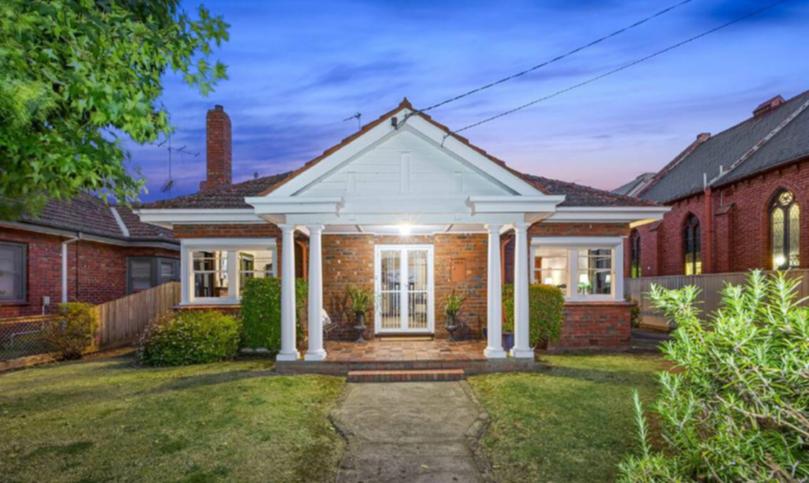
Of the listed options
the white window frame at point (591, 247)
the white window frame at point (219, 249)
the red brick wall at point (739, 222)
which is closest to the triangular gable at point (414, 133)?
the white window frame at point (591, 247)

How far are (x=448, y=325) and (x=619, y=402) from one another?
5489 millimetres

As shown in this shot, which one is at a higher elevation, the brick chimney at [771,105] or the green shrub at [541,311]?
the brick chimney at [771,105]

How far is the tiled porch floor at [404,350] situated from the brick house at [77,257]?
233 inches

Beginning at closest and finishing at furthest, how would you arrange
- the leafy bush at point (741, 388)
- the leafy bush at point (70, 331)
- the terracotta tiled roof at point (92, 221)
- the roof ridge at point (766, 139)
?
the leafy bush at point (741, 388)
the leafy bush at point (70, 331)
the terracotta tiled roof at point (92, 221)
the roof ridge at point (766, 139)

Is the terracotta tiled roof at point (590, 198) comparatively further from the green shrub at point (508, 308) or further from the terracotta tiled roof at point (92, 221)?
the terracotta tiled roof at point (92, 221)

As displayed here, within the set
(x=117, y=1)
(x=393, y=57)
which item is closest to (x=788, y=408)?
(x=117, y=1)

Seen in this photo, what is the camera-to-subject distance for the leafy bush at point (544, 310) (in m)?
10.5

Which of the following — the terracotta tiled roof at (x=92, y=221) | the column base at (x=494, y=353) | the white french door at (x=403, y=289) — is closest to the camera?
the column base at (x=494, y=353)

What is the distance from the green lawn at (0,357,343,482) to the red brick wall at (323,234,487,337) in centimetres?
384

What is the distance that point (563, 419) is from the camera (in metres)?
6.04

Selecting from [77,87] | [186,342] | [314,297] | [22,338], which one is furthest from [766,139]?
[22,338]

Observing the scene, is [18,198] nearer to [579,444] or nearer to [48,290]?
[579,444]

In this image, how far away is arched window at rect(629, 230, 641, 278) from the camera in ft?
83.7

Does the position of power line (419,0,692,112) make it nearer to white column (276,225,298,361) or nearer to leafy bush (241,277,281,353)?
white column (276,225,298,361)
